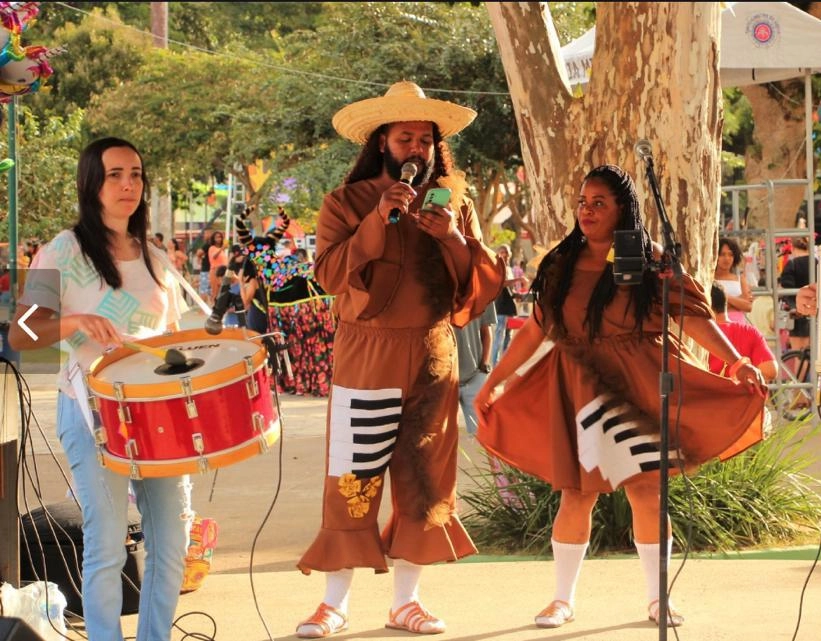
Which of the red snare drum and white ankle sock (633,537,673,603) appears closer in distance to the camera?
the red snare drum

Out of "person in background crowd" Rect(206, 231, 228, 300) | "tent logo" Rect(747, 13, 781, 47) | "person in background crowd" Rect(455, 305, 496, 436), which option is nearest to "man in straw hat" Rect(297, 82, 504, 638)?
"person in background crowd" Rect(455, 305, 496, 436)

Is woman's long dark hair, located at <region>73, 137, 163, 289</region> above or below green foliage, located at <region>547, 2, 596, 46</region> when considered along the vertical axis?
below

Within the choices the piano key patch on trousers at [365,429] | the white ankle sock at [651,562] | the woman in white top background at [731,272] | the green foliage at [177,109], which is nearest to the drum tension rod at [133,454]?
the piano key patch on trousers at [365,429]

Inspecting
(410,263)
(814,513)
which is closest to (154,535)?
(410,263)

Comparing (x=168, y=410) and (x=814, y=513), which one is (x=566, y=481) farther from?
(x=814, y=513)

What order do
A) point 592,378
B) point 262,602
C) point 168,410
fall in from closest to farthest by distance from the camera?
1. point 168,410
2. point 592,378
3. point 262,602

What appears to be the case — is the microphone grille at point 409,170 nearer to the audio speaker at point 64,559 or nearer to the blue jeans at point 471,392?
the audio speaker at point 64,559

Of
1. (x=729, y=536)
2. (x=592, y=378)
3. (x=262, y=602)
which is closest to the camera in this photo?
(x=592, y=378)

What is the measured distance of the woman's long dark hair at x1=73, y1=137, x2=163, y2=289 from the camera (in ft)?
16.0

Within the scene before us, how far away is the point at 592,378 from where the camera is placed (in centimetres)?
571

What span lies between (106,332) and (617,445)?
218 centimetres

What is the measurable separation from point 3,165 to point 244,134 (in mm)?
24245

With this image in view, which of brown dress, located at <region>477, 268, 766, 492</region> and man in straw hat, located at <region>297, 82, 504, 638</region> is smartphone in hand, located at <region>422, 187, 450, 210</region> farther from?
brown dress, located at <region>477, 268, 766, 492</region>

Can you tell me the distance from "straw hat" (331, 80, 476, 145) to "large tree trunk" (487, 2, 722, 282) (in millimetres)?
1795
